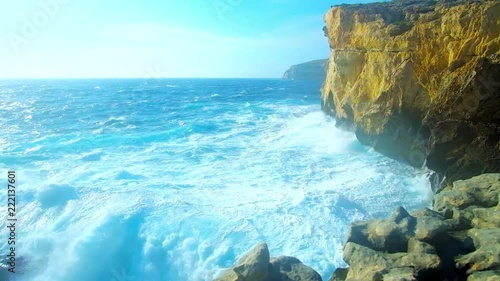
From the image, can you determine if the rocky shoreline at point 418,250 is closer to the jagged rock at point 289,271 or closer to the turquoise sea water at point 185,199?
the jagged rock at point 289,271

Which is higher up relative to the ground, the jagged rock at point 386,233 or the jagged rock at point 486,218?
the jagged rock at point 486,218

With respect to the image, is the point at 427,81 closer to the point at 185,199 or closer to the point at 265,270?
the point at 185,199

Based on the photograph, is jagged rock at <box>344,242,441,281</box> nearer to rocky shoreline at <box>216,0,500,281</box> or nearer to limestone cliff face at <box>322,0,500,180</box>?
A: rocky shoreline at <box>216,0,500,281</box>

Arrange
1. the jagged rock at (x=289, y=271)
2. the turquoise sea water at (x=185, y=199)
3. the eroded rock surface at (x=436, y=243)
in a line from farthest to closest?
the turquoise sea water at (x=185, y=199) → the jagged rock at (x=289, y=271) → the eroded rock surface at (x=436, y=243)

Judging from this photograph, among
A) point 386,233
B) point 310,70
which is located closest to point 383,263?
point 386,233

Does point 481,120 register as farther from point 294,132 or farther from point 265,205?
point 294,132

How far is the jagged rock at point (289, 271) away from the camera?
26.5 ft

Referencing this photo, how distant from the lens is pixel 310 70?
605 ft

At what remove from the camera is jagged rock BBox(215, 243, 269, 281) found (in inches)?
300

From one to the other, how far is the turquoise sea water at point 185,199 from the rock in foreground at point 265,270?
1.87 meters

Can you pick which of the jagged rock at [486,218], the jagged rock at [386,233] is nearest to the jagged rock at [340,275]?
the jagged rock at [386,233]

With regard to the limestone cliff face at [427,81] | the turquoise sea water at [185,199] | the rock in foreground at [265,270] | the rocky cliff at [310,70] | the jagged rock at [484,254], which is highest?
the rocky cliff at [310,70]

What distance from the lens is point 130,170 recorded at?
18.1 metres

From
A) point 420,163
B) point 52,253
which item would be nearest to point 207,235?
point 52,253
